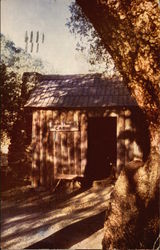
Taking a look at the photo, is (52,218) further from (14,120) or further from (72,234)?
(14,120)

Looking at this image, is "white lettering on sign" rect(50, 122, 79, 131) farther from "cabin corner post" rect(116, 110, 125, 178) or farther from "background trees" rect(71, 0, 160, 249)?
Answer: "background trees" rect(71, 0, 160, 249)

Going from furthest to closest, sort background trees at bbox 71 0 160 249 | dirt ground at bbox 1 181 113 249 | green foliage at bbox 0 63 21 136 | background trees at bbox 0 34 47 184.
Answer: green foliage at bbox 0 63 21 136
background trees at bbox 0 34 47 184
dirt ground at bbox 1 181 113 249
background trees at bbox 71 0 160 249

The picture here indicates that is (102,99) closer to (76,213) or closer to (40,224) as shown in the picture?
(76,213)

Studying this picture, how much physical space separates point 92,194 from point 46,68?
2741 inches

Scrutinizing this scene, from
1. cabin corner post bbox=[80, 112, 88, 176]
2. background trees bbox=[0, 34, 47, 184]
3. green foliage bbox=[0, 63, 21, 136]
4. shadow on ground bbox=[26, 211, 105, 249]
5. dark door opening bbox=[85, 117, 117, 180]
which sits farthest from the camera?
green foliage bbox=[0, 63, 21, 136]

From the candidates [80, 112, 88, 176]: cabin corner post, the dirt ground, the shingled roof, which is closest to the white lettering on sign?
[80, 112, 88, 176]: cabin corner post

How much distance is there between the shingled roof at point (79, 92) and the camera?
44.1 feet

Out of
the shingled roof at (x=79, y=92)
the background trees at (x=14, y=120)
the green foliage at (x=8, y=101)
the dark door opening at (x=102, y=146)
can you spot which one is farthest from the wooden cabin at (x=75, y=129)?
the green foliage at (x=8, y=101)

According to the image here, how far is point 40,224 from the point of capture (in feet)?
29.1

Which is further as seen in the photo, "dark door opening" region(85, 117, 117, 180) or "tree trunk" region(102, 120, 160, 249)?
"dark door opening" region(85, 117, 117, 180)

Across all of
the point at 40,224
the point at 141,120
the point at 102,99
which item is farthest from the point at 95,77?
the point at 40,224

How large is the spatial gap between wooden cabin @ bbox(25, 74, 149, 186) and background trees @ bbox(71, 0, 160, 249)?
810cm

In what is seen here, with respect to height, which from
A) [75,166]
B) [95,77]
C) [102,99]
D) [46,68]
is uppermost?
[46,68]

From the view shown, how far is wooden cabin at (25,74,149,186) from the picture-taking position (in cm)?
1310
